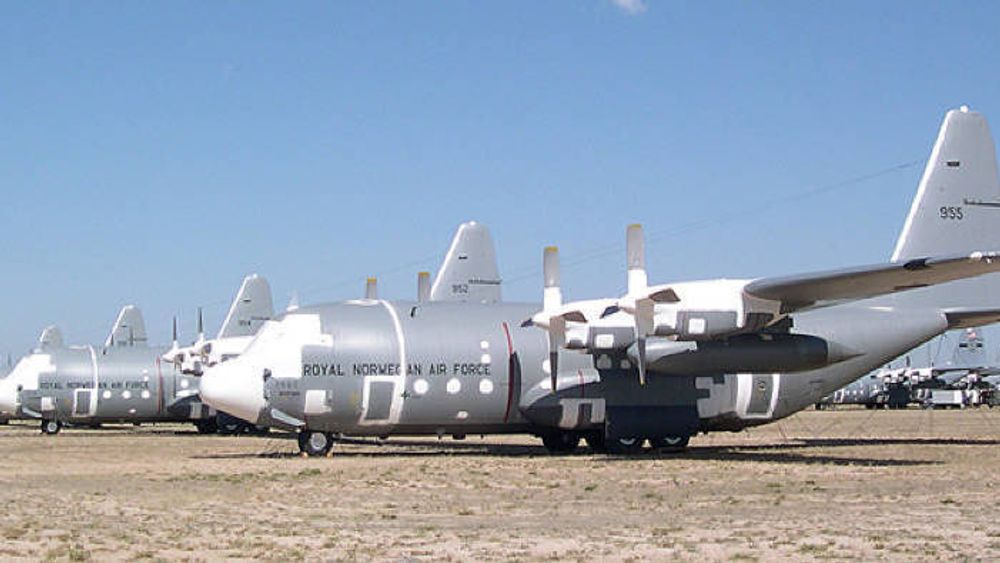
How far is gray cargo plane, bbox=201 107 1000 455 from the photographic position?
2700 centimetres

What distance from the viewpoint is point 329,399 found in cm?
2831

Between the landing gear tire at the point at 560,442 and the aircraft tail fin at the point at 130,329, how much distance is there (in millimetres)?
41744

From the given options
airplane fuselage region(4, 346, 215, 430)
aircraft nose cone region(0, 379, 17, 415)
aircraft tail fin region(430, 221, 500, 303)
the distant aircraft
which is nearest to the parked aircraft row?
aircraft tail fin region(430, 221, 500, 303)

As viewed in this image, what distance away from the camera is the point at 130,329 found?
67312mm

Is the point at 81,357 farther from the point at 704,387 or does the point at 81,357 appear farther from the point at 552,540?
the point at 552,540

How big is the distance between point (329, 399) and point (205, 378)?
310cm

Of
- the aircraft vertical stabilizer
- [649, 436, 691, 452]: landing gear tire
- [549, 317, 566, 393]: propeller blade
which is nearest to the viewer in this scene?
[549, 317, 566, 393]: propeller blade

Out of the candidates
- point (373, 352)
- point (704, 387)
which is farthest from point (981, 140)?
point (373, 352)

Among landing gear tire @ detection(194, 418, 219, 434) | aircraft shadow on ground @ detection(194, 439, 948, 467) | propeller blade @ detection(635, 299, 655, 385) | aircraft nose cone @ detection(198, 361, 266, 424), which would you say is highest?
propeller blade @ detection(635, 299, 655, 385)

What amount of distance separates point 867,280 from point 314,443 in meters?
13.5

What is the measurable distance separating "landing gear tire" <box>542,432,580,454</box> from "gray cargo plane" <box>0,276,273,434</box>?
23.3 meters

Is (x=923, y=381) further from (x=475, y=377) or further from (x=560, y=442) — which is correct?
(x=475, y=377)

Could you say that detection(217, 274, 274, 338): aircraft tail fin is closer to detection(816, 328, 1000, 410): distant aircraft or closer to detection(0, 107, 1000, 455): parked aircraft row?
detection(0, 107, 1000, 455): parked aircraft row

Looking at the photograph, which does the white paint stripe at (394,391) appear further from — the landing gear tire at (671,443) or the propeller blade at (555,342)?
the landing gear tire at (671,443)
